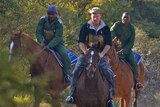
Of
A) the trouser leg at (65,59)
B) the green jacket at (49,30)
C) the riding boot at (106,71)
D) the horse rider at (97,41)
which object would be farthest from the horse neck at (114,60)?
the riding boot at (106,71)

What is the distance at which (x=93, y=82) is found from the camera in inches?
322

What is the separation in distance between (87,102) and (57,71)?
2.29 metres

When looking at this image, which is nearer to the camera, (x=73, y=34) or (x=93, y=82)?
(x=93, y=82)

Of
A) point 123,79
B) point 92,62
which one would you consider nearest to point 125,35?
point 123,79

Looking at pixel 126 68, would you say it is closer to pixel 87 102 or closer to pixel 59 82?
pixel 59 82

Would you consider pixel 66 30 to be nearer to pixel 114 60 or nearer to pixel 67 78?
pixel 67 78

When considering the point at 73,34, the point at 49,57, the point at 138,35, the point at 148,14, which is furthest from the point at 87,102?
the point at 148,14

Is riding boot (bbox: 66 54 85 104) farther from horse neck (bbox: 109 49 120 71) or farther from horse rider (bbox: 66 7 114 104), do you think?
horse neck (bbox: 109 49 120 71)

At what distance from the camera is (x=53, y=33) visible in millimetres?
10547

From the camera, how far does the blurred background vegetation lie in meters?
1.50

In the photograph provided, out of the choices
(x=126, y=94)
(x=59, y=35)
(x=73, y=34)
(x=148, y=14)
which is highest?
(x=59, y=35)

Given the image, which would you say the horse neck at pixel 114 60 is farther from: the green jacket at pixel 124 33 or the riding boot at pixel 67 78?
the riding boot at pixel 67 78

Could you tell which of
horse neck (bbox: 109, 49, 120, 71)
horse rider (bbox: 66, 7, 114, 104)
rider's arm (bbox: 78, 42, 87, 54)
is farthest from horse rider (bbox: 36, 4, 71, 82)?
rider's arm (bbox: 78, 42, 87, 54)

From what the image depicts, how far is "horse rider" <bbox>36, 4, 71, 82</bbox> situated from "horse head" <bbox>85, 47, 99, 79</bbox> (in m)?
2.54
